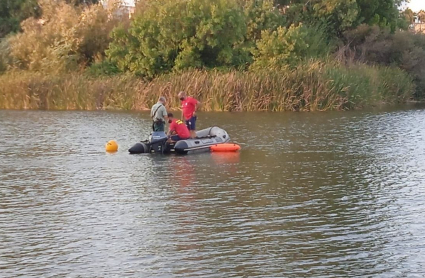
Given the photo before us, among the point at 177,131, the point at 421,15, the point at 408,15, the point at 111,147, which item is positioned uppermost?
the point at 421,15

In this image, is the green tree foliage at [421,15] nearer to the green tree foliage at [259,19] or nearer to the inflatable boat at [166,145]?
the green tree foliage at [259,19]

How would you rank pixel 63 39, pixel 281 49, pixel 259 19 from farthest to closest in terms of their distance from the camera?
pixel 63 39 < pixel 259 19 < pixel 281 49

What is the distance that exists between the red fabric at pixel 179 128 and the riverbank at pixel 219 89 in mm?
16566

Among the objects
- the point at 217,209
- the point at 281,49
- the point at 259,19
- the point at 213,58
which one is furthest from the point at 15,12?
the point at 217,209

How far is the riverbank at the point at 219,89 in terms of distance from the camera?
123 feet

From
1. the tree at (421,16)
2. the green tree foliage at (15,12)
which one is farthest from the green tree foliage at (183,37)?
the tree at (421,16)

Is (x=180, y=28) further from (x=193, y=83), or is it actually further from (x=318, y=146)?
(x=318, y=146)

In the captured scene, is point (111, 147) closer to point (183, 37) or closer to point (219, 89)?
point (219, 89)

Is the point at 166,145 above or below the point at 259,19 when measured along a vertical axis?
below

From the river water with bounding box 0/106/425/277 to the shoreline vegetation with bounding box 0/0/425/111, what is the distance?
46.9ft

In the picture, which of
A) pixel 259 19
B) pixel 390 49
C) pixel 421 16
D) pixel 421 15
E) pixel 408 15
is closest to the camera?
pixel 259 19

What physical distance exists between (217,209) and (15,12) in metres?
49.3

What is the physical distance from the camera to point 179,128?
20.5m

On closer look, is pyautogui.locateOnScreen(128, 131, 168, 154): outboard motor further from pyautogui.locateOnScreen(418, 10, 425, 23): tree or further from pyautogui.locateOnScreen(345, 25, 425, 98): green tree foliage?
pyautogui.locateOnScreen(418, 10, 425, 23): tree
